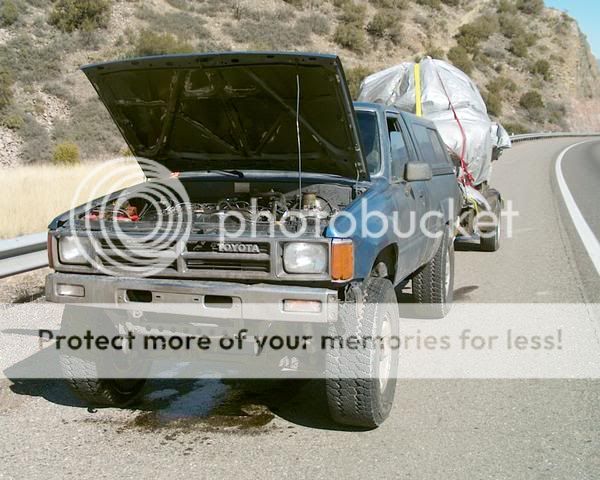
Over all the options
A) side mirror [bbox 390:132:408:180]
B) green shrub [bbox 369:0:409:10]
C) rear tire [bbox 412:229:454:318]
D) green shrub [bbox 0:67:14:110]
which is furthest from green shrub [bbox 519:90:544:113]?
side mirror [bbox 390:132:408:180]

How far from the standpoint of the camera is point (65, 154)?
2344 centimetres

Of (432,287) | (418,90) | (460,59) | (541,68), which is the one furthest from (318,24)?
(432,287)

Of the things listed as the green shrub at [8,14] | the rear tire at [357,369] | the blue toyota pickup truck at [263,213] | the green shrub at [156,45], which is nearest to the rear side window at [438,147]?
the blue toyota pickup truck at [263,213]

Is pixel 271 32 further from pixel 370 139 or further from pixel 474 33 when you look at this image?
pixel 370 139

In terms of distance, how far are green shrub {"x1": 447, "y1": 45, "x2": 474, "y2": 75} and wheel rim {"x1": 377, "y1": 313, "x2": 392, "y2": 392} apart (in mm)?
51131

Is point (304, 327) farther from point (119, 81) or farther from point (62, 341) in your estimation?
point (119, 81)

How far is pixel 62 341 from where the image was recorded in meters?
4.43

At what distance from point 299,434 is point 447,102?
7.59 m

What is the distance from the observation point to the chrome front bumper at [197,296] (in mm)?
3795

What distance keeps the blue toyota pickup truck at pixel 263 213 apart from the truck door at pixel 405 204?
2 centimetres

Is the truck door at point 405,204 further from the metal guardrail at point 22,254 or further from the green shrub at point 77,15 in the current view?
the green shrub at point 77,15

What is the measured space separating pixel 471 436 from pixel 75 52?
1402 inches

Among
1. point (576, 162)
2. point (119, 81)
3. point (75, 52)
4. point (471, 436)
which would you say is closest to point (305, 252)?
point (471, 436)

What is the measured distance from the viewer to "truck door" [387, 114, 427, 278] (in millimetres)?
4973
